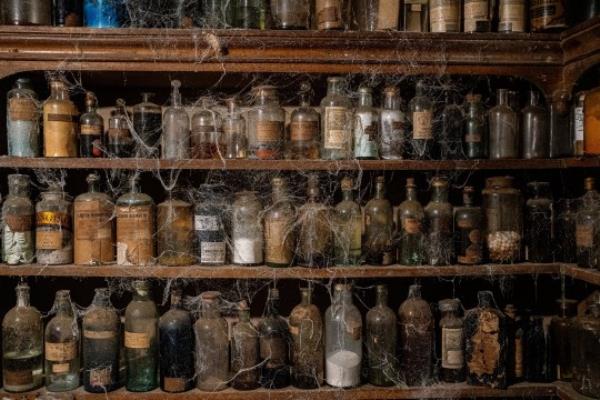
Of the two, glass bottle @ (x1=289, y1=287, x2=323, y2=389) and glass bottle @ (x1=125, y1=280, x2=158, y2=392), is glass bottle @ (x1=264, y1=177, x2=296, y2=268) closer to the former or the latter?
glass bottle @ (x1=289, y1=287, x2=323, y2=389)

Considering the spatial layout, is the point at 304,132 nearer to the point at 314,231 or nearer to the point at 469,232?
the point at 314,231

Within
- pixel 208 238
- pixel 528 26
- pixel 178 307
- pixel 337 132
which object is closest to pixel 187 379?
pixel 178 307

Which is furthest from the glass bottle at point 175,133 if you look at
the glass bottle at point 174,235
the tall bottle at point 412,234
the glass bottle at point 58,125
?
the tall bottle at point 412,234

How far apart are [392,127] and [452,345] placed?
699 mm

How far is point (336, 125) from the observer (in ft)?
5.58

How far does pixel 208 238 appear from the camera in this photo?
5.65 ft

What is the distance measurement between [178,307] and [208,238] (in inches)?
9.0

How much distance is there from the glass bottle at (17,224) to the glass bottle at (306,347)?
0.84 meters

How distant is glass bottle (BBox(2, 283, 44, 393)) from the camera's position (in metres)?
1.66

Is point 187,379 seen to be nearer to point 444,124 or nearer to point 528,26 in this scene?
point 444,124

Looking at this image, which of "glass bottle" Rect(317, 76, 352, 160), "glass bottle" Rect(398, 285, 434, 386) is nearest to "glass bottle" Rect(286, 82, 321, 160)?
"glass bottle" Rect(317, 76, 352, 160)

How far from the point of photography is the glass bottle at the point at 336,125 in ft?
5.59

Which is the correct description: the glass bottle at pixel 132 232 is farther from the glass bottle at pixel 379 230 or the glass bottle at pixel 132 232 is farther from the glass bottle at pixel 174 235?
the glass bottle at pixel 379 230

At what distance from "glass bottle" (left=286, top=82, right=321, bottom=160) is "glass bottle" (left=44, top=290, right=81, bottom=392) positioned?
2.73 ft
